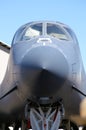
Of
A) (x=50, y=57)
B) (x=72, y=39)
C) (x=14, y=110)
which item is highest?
(x=72, y=39)

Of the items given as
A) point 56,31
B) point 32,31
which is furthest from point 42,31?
point 56,31

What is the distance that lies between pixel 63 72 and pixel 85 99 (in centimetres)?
215

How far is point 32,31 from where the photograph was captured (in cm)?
793

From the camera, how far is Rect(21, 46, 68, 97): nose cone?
6.12 m

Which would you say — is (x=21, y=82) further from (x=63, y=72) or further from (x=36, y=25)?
(x=36, y=25)

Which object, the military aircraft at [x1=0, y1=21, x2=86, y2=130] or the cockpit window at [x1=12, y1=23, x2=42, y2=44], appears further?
the cockpit window at [x1=12, y1=23, x2=42, y2=44]

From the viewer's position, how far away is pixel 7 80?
8.20 m

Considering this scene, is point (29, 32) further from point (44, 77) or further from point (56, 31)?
point (44, 77)

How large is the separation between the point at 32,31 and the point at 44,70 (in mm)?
2111

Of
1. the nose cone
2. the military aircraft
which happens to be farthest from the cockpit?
the nose cone

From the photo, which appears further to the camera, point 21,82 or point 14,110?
point 14,110

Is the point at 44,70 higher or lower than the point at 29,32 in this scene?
lower

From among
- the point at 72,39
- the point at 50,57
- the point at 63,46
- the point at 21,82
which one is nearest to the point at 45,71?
the point at 50,57

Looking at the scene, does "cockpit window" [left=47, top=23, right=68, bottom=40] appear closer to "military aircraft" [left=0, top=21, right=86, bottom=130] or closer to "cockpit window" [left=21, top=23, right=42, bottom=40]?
"military aircraft" [left=0, top=21, right=86, bottom=130]
